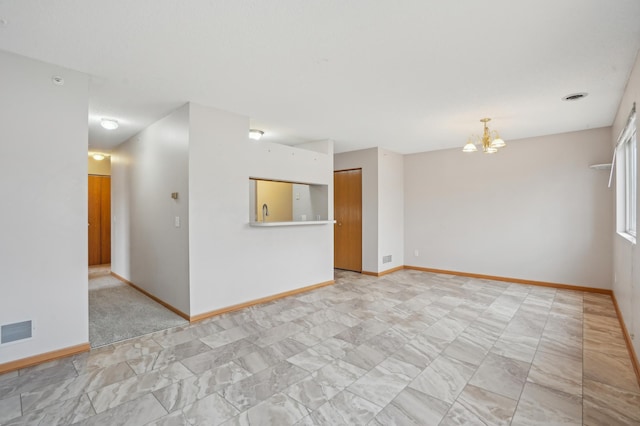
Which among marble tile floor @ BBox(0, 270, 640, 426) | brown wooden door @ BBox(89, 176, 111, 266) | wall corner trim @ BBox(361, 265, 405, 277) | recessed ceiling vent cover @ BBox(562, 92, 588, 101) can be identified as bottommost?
marble tile floor @ BBox(0, 270, 640, 426)

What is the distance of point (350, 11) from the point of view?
1.97 m

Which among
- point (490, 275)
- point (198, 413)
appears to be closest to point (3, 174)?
point (198, 413)

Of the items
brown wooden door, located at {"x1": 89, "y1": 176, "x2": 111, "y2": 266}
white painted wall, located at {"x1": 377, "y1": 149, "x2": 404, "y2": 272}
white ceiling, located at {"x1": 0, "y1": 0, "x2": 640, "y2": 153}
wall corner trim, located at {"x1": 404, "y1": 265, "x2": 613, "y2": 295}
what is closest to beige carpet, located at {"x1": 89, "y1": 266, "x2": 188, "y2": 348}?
white ceiling, located at {"x1": 0, "y1": 0, "x2": 640, "y2": 153}

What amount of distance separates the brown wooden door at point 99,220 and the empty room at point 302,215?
1917 mm

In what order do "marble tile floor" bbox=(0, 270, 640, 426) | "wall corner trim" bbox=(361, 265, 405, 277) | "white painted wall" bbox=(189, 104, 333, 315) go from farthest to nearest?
"wall corner trim" bbox=(361, 265, 405, 277) < "white painted wall" bbox=(189, 104, 333, 315) < "marble tile floor" bbox=(0, 270, 640, 426)

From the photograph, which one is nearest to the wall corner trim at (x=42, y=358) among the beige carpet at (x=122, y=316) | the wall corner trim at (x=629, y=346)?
the beige carpet at (x=122, y=316)

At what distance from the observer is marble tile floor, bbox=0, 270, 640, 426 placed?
195cm

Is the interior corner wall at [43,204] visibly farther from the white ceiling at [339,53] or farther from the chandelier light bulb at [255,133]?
the chandelier light bulb at [255,133]

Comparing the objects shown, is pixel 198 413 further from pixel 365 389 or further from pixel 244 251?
pixel 244 251

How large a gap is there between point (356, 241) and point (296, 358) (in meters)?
3.93

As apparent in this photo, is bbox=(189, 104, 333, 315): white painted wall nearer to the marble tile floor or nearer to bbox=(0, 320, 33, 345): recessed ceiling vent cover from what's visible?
the marble tile floor

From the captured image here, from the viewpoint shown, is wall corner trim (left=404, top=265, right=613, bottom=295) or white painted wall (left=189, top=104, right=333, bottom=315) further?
wall corner trim (left=404, top=265, right=613, bottom=295)

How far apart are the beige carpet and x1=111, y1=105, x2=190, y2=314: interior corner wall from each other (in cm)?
16

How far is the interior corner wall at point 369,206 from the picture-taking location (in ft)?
20.0
